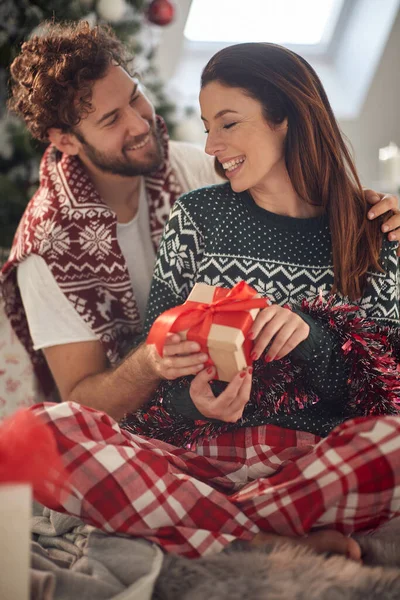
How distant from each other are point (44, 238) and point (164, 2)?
126 centimetres

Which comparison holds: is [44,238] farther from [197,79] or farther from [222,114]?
[197,79]

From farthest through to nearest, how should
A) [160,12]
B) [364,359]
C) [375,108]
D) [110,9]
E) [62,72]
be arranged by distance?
[375,108], [160,12], [110,9], [62,72], [364,359]

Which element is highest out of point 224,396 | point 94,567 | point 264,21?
point 264,21

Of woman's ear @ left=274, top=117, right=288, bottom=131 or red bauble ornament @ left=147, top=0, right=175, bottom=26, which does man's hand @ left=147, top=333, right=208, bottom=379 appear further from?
red bauble ornament @ left=147, top=0, right=175, bottom=26

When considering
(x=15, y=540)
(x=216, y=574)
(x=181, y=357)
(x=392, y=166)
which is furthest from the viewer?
(x=392, y=166)

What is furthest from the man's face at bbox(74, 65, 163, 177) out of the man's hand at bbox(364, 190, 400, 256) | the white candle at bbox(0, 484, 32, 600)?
the white candle at bbox(0, 484, 32, 600)

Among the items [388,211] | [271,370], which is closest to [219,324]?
[271,370]

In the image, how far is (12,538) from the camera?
2.54 feet

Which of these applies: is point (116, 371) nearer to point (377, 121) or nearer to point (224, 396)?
point (224, 396)

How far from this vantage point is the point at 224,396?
1.06m

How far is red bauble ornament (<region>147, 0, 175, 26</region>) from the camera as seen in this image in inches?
93.7

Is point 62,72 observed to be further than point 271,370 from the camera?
Yes

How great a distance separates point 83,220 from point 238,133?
1.51 feet

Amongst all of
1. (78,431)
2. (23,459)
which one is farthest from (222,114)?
(23,459)
